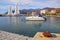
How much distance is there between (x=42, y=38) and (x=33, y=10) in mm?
4001

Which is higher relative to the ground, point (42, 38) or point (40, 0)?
point (40, 0)

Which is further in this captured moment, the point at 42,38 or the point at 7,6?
the point at 7,6

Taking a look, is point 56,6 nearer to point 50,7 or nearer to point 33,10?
point 50,7

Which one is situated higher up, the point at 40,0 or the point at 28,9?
the point at 40,0

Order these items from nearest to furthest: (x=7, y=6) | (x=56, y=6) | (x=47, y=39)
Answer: (x=47, y=39), (x=56, y=6), (x=7, y=6)

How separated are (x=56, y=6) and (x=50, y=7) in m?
0.26

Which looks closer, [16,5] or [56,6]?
[56,6]

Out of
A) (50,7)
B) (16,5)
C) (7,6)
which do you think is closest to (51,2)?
(50,7)

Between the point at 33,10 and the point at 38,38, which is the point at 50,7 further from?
the point at 38,38

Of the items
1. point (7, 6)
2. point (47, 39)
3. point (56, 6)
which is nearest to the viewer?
point (47, 39)

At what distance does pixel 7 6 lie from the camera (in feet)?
18.6

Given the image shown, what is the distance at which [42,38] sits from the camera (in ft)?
5.10

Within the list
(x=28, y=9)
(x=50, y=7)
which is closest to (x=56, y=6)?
(x=50, y=7)

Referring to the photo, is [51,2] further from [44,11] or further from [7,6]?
[7,6]
